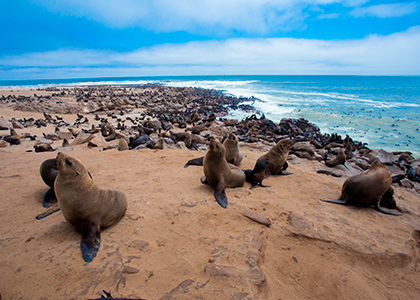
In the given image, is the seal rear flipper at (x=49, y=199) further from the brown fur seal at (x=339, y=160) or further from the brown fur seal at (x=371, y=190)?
the brown fur seal at (x=339, y=160)

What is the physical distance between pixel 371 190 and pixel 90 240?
4.76 meters

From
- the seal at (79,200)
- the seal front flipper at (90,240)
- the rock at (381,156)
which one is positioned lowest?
the rock at (381,156)

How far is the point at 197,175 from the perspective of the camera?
4.96 meters

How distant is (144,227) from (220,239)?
1068mm

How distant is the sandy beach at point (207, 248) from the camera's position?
2008 mm

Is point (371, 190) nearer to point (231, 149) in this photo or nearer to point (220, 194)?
point (220, 194)

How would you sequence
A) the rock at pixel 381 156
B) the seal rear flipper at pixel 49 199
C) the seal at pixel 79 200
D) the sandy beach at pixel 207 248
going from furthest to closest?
the rock at pixel 381 156, the seal rear flipper at pixel 49 199, the seal at pixel 79 200, the sandy beach at pixel 207 248

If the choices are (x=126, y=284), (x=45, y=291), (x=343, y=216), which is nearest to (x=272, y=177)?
(x=343, y=216)

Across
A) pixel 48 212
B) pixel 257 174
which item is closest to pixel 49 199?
pixel 48 212

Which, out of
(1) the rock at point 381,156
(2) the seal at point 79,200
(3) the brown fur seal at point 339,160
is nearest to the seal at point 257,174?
(2) the seal at point 79,200

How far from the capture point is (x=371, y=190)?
12.8 feet

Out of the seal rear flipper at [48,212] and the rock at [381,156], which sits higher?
the seal rear flipper at [48,212]

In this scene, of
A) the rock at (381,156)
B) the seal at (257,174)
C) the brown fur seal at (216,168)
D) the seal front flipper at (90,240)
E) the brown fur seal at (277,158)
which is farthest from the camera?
the rock at (381,156)

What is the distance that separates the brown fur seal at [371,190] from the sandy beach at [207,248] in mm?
177
